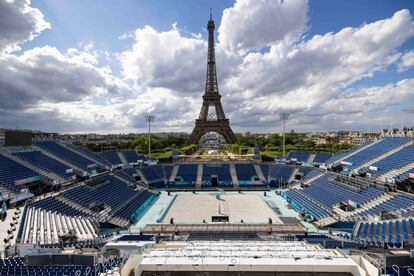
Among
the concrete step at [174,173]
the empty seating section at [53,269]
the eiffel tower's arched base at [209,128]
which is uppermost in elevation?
the eiffel tower's arched base at [209,128]

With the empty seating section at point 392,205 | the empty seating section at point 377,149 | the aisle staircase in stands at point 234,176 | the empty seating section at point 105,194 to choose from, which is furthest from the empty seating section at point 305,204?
the empty seating section at point 105,194

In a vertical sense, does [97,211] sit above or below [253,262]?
below

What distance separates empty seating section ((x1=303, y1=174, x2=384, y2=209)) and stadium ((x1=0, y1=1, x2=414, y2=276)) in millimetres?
171

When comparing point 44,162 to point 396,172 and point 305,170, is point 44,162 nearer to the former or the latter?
point 305,170

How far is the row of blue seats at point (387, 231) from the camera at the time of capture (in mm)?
19984

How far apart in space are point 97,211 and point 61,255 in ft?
64.2

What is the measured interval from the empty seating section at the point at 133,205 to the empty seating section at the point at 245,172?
2038cm

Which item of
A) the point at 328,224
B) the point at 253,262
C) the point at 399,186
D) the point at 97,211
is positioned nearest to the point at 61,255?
the point at 253,262

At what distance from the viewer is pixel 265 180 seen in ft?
174

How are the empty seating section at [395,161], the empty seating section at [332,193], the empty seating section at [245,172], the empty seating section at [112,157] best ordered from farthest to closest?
the empty seating section at [112,157] < the empty seating section at [245,172] < the empty seating section at [395,161] < the empty seating section at [332,193]

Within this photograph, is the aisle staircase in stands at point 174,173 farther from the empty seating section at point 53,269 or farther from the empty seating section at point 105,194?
the empty seating section at point 53,269

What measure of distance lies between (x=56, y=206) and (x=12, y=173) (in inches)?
338

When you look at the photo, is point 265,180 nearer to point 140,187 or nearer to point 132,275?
point 140,187

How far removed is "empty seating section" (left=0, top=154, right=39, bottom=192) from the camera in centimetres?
2720
